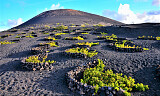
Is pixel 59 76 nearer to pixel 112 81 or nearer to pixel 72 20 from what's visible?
pixel 112 81

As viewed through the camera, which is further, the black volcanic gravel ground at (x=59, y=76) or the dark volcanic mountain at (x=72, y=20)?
the dark volcanic mountain at (x=72, y=20)

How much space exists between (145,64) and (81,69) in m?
5.04

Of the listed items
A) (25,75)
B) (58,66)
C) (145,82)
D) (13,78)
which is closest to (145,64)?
(145,82)

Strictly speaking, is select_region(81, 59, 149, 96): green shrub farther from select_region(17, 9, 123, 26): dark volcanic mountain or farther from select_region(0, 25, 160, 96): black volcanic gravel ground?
select_region(17, 9, 123, 26): dark volcanic mountain

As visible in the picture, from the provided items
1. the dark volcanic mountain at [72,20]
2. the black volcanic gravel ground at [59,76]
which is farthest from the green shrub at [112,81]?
the dark volcanic mountain at [72,20]

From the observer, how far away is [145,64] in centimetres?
885

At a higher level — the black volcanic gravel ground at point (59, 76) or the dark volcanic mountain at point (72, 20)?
the dark volcanic mountain at point (72, 20)

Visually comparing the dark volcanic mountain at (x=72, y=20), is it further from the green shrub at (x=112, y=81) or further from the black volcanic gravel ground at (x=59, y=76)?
the green shrub at (x=112, y=81)

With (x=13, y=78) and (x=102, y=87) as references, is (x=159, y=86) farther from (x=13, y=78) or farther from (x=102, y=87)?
(x=13, y=78)

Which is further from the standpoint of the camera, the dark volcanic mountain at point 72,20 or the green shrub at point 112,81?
the dark volcanic mountain at point 72,20

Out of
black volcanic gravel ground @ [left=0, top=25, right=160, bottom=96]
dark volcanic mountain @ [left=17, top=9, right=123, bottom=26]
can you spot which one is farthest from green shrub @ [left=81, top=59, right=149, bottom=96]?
dark volcanic mountain @ [left=17, top=9, right=123, bottom=26]

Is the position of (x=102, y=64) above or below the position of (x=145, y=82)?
above

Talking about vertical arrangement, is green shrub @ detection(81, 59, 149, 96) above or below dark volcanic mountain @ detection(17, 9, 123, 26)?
below

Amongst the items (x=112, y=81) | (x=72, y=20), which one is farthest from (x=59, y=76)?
(x=72, y=20)
